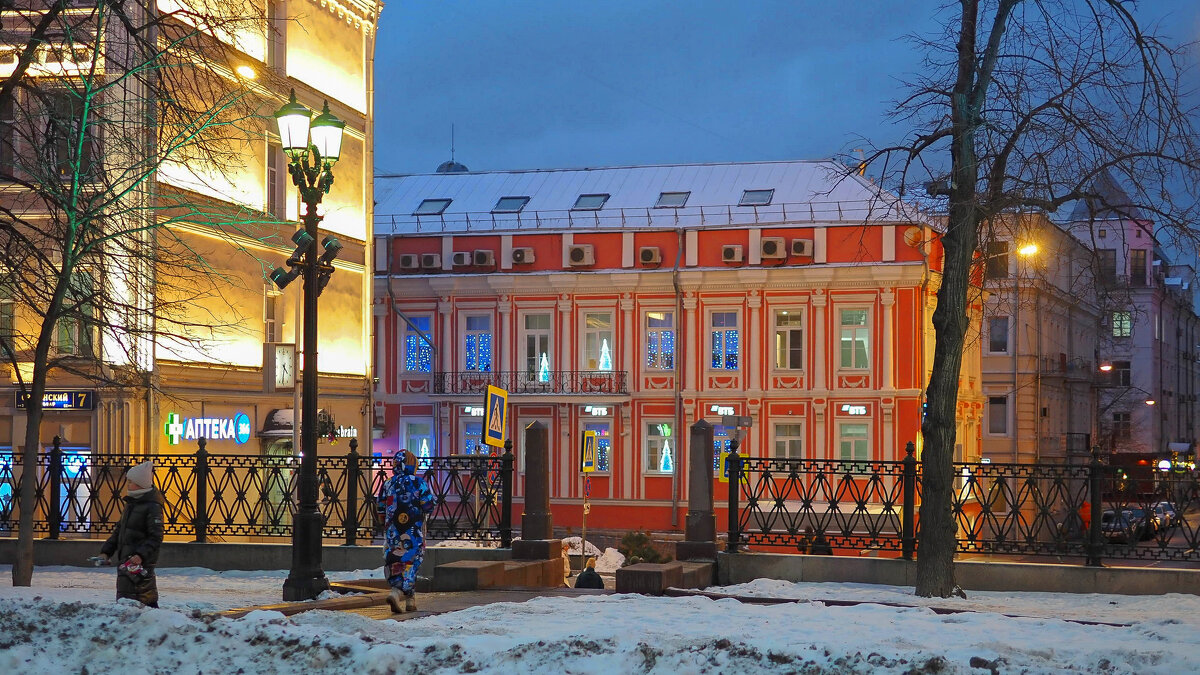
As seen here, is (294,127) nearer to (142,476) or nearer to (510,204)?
(142,476)

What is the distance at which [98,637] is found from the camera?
8.91 m

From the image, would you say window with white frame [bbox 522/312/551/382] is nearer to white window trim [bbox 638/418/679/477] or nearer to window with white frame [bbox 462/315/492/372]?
window with white frame [bbox 462/315/492/372]

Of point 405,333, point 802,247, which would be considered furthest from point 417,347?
point 802,247

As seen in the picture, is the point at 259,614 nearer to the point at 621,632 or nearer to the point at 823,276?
the point at 621,632

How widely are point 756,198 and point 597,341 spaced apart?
7261 mm

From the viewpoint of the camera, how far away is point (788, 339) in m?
41.4

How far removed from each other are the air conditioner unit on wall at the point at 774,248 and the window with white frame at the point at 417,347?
11732 mm

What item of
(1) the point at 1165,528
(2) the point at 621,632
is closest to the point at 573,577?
(1) the point at 1165,528

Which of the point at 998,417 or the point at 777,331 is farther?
the point at 998,417

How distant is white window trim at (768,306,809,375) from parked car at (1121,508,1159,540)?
25417mm

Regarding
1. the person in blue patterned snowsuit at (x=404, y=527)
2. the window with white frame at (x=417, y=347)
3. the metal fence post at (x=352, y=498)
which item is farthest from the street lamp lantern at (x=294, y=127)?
the window with white frame at (x=417, y=347)

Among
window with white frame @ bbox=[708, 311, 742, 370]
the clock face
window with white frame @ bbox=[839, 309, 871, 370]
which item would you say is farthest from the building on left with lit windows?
window with white frame @ bbox=[839, 309, 871, 370]

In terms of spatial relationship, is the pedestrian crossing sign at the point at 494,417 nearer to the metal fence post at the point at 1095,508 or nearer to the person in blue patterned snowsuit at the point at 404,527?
the person in blue patterned snowsuit at the point at 404,527

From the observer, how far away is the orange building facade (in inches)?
1591
